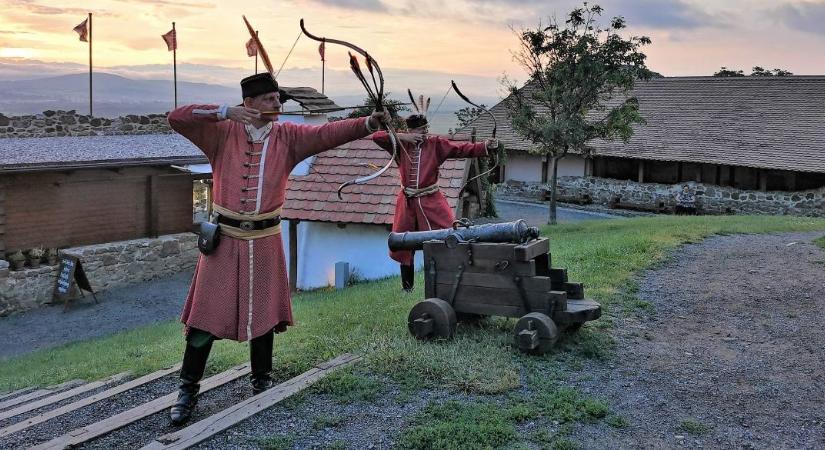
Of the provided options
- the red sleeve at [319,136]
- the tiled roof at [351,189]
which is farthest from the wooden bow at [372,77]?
the tiled roof at [351,189]

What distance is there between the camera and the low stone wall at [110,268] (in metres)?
13.8

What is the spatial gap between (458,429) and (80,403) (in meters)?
2.59

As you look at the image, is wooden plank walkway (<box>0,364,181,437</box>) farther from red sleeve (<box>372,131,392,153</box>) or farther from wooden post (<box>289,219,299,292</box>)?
wooden post (<box>289,219,299,292</box>)

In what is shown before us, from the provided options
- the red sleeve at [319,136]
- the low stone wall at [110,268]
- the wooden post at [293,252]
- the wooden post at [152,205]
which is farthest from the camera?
the wooden post at [152,205]

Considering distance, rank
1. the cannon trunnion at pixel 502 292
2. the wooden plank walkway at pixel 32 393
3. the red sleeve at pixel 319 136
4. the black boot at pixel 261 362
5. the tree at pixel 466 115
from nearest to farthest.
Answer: the red sleeve at pixel 319 136 < the black boot at pixel 261 362 < the cannon trunnion at pixel 502 292 < the wooden plank walkway at pixel 32 393 < the tree at pixel 466 115

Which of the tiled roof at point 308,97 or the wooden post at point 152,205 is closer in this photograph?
the tiled roof at point 308,97

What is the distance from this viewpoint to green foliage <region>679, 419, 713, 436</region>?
4.34 metres

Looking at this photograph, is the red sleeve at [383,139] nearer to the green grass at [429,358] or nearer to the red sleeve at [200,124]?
the green grass at [429,358]

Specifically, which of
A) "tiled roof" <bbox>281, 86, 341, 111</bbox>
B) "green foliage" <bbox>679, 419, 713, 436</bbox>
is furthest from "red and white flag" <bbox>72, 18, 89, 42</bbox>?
"green foliage" <bbox>679, 419, 713, 436</bbox>

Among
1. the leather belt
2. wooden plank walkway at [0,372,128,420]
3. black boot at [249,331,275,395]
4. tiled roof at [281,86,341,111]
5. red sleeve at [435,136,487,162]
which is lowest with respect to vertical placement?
wooden plank walkway at [0,372,128,420]

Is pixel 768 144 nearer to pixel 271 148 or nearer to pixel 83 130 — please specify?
pixel 83 130

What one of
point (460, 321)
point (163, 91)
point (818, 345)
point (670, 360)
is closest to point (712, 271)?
point (818, 345)

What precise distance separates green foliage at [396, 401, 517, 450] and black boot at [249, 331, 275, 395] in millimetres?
1114

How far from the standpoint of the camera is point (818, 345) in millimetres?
6098
